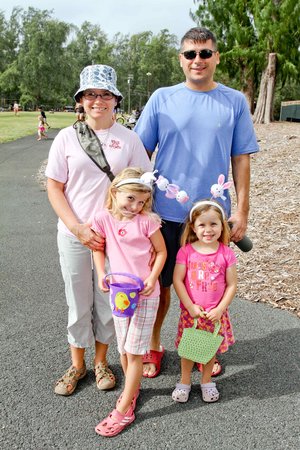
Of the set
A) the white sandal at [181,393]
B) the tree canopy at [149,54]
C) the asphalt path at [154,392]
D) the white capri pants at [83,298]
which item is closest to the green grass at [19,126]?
the tree canopy at [149,54]

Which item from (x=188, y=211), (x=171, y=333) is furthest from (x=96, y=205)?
(x=171, y=333)

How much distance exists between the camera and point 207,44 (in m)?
2.79

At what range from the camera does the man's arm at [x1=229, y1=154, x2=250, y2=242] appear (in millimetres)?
2953

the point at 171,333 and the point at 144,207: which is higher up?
the point at 144,207

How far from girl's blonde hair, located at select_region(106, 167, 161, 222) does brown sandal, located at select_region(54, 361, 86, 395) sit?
3.74 ft

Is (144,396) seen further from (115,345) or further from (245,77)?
(245,77)

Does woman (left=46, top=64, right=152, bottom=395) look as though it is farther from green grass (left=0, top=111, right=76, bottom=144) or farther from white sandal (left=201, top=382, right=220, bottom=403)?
green grass (left=0, top=111, right=76, bottom=144)

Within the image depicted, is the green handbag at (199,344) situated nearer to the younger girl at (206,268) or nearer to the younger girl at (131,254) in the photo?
the younger girl at (206,268)

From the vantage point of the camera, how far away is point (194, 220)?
2.76 meters

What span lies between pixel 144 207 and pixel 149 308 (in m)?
0.57

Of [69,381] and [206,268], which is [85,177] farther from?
[69,381]

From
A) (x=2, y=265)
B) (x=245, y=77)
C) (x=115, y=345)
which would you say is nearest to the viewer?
(x=115, y=345)

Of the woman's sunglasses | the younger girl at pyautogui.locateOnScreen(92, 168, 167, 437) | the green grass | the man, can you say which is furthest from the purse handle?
the green grass

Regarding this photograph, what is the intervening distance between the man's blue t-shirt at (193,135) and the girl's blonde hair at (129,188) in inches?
13.6
